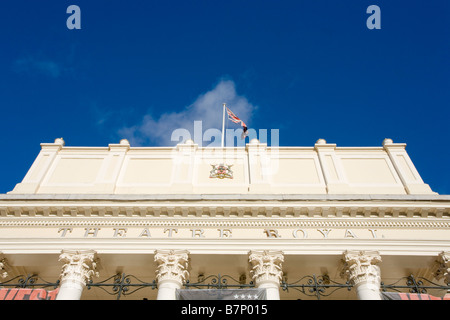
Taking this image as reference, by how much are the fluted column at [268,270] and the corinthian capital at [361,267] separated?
202 cm

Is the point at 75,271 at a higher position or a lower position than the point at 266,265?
lower

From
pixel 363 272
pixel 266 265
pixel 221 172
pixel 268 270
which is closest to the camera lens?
pixel 363 272

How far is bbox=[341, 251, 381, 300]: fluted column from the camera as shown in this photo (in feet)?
36.6

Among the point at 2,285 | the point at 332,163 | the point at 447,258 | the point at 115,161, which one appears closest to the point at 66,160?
the point at 115,161

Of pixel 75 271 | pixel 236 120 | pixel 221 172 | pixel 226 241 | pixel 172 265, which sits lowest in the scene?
pixel 75 271

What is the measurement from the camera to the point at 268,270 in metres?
11.6

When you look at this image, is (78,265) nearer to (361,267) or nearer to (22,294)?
(22,294)

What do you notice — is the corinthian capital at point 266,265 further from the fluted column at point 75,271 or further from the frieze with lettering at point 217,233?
the fluted column at point 75,271

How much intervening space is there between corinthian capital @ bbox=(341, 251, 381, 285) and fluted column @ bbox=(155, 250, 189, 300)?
4.93 m

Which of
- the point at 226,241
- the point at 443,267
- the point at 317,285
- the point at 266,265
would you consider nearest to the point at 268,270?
the point at 266,265

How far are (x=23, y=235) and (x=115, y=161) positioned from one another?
14.9 ft

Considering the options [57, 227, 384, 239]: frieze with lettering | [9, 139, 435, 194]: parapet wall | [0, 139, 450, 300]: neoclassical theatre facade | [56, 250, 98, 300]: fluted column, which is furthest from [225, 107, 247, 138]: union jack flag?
[56, 250, 98, 300]: fluted column

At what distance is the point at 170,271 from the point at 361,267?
5.74m
